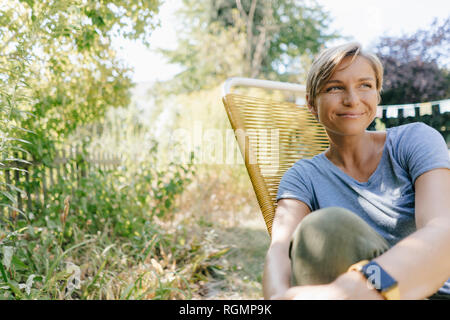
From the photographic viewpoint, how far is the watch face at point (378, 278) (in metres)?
0.82

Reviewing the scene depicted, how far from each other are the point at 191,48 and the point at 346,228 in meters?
13.7

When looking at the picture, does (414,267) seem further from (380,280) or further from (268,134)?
(268,134)

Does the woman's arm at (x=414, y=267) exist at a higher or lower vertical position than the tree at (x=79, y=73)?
lower

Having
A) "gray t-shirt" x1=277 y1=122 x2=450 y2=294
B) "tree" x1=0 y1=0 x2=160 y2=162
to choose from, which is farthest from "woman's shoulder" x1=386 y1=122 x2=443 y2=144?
"tree" x1=0 y1=0 x2=160 y2=162

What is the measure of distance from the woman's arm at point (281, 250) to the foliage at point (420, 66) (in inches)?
262

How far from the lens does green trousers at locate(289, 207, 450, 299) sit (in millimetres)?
885

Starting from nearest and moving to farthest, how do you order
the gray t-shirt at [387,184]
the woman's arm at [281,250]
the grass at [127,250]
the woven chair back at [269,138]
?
the woman's arm at [281,250], the gray t-shirt at [387,184], the woven chair back at [269,138], the grass at [127,250]

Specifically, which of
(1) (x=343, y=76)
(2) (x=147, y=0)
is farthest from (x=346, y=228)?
(2) (x=147, y=0)

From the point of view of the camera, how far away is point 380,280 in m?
0.82

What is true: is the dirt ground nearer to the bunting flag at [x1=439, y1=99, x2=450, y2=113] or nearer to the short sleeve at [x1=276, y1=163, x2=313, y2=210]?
the short sleeve at [x1=276, y1=163, x2=313, y2=210]

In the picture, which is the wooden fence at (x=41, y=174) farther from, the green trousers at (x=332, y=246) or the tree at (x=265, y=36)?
the tree at (x=265, y=36)

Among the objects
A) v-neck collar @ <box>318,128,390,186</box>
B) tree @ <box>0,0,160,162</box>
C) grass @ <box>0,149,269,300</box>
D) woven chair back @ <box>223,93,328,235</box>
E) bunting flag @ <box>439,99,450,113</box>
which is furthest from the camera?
bunting flag @ <box>439,99,450,113</box>

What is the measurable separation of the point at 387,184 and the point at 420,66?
6.82 m

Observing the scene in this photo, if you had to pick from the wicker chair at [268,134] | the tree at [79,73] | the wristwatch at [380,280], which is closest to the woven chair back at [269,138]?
the wicker chair at [268,134]
